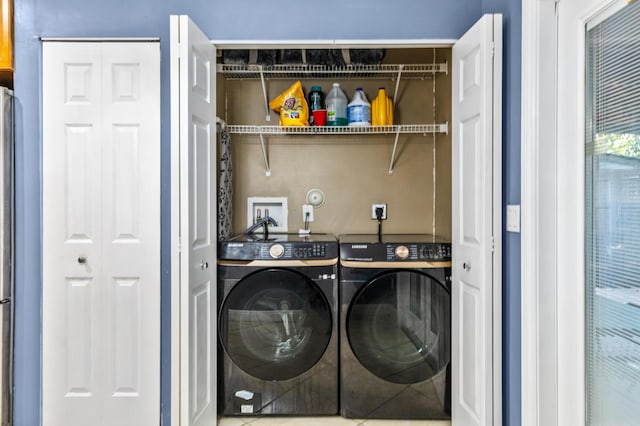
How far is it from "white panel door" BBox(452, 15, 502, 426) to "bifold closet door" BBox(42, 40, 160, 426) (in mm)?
1449

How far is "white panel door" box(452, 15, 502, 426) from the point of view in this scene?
1745 mm

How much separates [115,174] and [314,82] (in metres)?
1.45

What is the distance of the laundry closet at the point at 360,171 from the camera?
1.76m

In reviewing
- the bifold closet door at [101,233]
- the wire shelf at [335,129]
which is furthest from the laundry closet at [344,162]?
the bifold closet door at [101,233]

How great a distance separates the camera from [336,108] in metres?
2.67

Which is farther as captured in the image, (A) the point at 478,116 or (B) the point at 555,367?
(A) the point at 478,116

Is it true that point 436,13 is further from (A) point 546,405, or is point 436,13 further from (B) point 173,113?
(A) point 546,405

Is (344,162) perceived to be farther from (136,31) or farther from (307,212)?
(136,31)

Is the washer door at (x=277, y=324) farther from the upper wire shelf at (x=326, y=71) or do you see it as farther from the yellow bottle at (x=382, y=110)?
the upper wire shelf at (x=326, y=71)

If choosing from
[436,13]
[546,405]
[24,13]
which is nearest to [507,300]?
[546,405]

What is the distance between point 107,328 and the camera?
1.99 m

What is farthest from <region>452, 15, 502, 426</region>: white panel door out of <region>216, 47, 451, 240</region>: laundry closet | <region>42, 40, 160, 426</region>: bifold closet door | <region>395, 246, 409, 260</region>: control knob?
<region>42, 40, 160, 426</region>: bifold closet door

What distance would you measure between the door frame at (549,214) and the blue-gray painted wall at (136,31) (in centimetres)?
55

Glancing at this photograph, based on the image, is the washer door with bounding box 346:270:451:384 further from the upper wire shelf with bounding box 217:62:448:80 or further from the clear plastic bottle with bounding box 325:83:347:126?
the upper wire shelf with bounding box 217:62:448:80
